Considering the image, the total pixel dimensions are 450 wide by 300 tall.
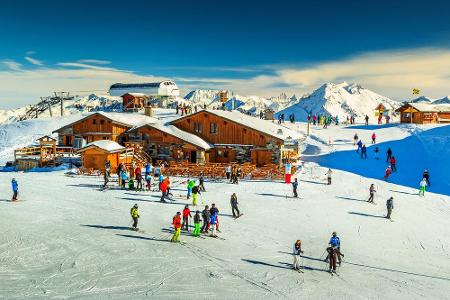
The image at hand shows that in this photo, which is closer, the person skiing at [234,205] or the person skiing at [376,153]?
the person skiing at [234,205]

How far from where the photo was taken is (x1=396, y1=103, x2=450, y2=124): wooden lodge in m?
57.7

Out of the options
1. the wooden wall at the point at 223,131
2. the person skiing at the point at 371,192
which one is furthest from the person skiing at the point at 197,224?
the wooden wall at the point at 223,131

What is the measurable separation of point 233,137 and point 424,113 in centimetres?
3291

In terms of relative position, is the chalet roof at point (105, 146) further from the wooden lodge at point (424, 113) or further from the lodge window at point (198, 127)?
the wooden lodge at point (424, 113)

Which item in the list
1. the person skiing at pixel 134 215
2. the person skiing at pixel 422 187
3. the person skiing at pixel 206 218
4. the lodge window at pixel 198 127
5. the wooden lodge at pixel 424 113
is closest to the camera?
the person skiing at pixel 206 218

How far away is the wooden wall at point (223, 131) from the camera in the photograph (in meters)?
38.9

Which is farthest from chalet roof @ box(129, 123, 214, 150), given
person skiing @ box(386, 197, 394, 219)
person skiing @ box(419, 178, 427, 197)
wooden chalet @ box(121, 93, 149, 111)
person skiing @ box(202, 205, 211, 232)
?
wooden chalet @ box(121, 93, 149, 111)

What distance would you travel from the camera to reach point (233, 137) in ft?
132

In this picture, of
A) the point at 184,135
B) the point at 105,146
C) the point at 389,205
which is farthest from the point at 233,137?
the point at 389,205

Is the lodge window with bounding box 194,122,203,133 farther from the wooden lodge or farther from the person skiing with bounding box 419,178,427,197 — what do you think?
the wooden lodge

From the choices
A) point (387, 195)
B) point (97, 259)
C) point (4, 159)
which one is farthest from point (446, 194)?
point (4, 159)

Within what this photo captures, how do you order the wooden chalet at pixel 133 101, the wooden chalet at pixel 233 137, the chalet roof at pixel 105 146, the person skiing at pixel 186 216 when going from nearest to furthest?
1. the person skiing at pixel 186 216
2. the chalet roof at pixel 105 146
3. the wooden chalet at pixel 233 137
4. the wooden chalet at pixel 133 101

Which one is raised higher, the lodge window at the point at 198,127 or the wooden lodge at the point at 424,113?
the wooden lodge at the point at 424,113

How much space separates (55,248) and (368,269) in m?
12.9
